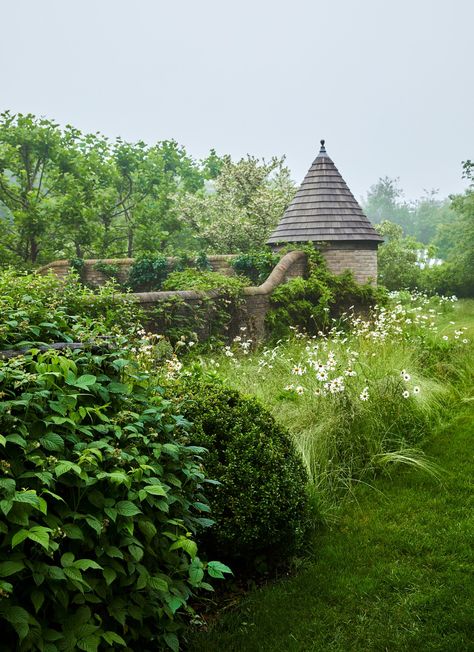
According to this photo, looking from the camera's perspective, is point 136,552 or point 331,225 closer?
point 136,552

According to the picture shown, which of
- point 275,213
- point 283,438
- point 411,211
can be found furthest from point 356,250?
point 411,211

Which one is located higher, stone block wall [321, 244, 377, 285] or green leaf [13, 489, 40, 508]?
stone block wall [321, 244, 377, 285]

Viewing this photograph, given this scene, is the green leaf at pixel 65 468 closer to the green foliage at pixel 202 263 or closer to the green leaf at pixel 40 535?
the green leaf at pixel 40 535

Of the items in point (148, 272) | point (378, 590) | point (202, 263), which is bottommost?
point (378, 590)

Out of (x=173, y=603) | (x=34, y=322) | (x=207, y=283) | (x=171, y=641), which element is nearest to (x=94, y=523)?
(x=173, y=603)

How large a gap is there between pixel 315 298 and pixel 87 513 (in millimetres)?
11915

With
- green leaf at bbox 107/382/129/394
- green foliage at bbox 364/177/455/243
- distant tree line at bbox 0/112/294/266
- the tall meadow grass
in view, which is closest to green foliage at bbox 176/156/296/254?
distant tree line at bbox 0/112/294/266

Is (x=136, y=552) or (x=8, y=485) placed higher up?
(x=8, y=485)

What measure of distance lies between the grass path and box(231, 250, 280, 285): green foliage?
10.7 meters

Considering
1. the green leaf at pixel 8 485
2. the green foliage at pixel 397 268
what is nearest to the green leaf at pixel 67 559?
the green leaf at pixel 8 485

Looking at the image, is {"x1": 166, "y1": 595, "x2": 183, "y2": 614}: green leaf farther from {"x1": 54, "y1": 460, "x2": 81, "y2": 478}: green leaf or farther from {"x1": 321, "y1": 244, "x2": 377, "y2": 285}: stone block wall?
{"x1": 321, "y1": 244, "x2": 377, "y2": 285}: stone block wall

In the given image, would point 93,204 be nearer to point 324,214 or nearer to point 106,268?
point 106,268

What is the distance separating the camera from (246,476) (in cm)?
388

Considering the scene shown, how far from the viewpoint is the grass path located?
11.2ft
